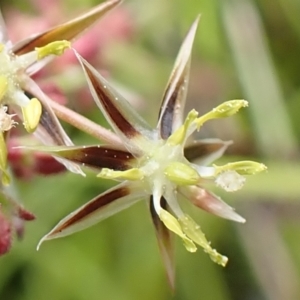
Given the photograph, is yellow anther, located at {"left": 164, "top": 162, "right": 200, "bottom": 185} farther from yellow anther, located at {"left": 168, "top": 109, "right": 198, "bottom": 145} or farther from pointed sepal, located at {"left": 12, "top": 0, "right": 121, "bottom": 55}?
pointed sepal, located at {"left": 12, "top": 0, "right": 121, "bottom": 55}

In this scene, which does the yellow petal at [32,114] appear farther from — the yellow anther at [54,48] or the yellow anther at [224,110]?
the yellow anther at [224,110]

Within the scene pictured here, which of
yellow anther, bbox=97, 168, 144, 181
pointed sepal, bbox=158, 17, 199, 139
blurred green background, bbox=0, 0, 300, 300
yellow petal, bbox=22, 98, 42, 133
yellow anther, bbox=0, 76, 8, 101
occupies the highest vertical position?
yellow anther, bbox=0, 76, 8, 101

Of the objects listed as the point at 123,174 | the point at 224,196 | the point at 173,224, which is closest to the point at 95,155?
the point at 123,174

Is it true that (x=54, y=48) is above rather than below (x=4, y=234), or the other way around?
above

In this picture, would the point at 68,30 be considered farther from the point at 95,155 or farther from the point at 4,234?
the point at 4,234

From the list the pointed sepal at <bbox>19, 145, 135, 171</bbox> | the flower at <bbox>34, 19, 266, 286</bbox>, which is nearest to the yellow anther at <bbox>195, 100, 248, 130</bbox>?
the flower at <bbox>34, 19, 266, 286</bbox>

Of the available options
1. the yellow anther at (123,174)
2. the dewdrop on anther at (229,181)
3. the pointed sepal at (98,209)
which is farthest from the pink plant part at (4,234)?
the dewdrop on anther at (229,181)

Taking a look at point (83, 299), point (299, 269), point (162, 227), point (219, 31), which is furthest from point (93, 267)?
point (162, 227)
